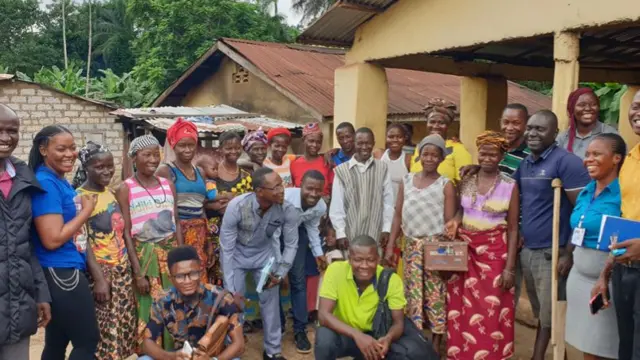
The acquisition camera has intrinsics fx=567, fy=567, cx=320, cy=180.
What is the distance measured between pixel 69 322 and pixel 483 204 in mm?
2637

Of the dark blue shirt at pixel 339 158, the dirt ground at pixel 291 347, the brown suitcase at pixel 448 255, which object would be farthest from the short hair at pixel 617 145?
→ the dark blue shirt at pixel 339 158

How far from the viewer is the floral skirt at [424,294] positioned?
13.2ft

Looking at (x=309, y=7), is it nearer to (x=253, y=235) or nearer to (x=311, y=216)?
(x=311, y=216)

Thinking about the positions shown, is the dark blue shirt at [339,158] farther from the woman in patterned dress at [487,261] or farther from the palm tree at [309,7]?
the palm tree at [309,7]

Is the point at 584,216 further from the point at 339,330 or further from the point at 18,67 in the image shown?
the point at 18,67

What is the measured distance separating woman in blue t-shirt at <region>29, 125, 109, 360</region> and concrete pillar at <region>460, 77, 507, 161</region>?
19.9 feet

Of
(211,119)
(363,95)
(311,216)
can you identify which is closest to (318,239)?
(311,216)

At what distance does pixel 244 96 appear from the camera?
12.3 meters

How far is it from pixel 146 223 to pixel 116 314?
62cm

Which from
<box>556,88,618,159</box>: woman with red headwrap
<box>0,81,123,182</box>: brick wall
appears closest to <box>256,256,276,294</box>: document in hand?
<box>556,88,618,159</box>: woman with red headwrap

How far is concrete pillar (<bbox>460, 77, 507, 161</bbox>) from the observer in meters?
8.17

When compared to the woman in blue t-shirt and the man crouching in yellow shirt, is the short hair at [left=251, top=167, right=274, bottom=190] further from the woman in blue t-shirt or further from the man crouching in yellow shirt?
the woman in blue t-shirt

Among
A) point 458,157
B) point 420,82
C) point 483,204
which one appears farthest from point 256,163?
point 420,82

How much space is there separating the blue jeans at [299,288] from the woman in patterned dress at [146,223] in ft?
3.67
